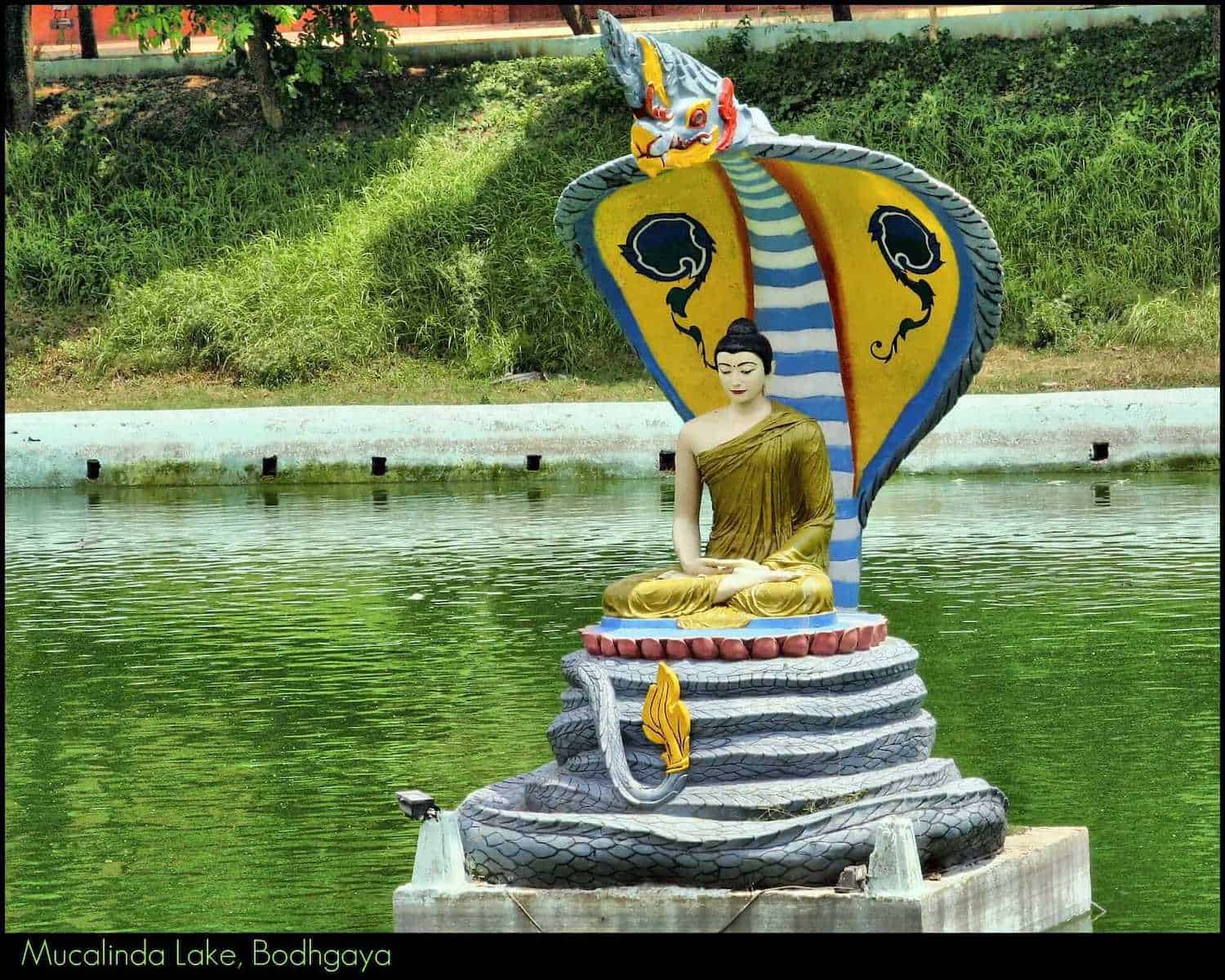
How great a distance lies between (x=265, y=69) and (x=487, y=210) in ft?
12.5

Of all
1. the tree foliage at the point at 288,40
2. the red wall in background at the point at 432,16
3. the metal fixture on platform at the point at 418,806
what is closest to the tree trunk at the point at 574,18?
the red wall in background at the point at 432,16

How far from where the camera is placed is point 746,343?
6.04 metres

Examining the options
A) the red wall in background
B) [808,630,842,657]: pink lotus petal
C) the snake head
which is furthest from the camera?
the red wall in background

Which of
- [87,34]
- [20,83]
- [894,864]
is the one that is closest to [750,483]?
[894,864]

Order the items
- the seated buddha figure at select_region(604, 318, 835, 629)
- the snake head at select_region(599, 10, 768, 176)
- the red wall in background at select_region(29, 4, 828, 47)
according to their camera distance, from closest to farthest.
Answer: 1. the snake head at select_region(599, 10, 768, 176)
2. the seated buddha figure at select_region(604, 318, 835, 629)
3. the red wall in background at select_region(29, 4, 828, 47)

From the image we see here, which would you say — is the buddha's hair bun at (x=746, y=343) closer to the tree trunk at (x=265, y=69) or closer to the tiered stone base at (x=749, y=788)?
the tiered stone base at (x=749, y=788)

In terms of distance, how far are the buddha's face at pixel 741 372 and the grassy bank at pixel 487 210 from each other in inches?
483

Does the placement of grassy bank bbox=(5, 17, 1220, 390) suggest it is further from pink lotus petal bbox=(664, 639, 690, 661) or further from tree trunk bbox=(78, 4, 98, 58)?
pink lotus petal bbox=(664, 639, 690, 661)

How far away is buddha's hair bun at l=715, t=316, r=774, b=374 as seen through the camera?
6.04 metres

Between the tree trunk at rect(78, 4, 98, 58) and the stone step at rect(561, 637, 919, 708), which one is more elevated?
the tree trunk at rect(78, 4, 98, 58)

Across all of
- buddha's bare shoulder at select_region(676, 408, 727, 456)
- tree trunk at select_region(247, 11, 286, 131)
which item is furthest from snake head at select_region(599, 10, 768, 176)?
tree trunk at select_region(247, 11, 286, 131)

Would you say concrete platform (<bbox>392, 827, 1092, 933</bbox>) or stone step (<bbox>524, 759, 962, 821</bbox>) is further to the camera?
stone step (<bbox>524, 759, 962, 821</bbox>)

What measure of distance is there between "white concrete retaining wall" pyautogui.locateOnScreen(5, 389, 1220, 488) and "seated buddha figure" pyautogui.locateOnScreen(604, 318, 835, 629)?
989 cm

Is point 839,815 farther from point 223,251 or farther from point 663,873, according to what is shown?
point 223,251
